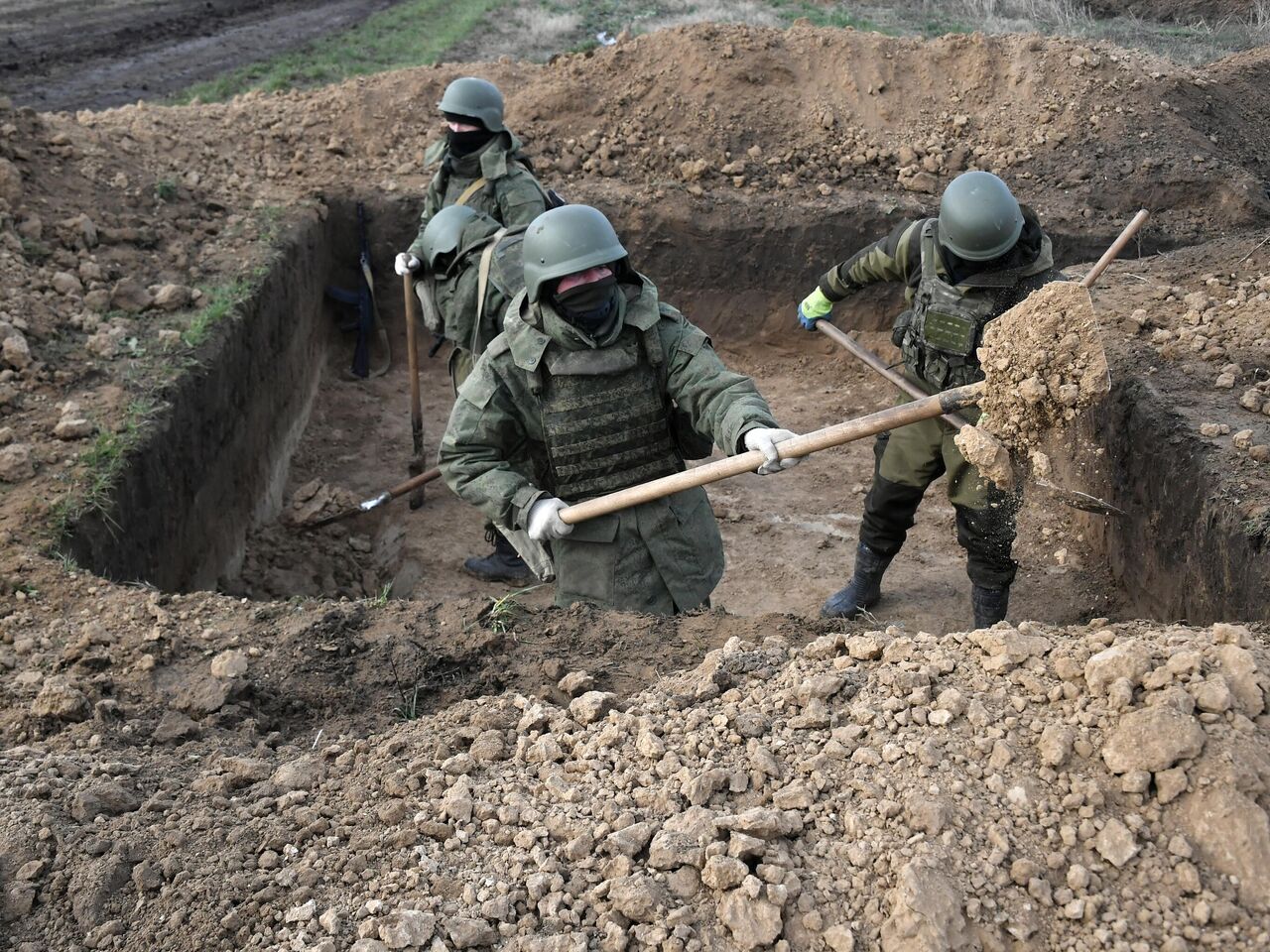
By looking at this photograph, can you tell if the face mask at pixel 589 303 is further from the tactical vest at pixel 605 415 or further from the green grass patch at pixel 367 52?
the green grass patch at pixel 367 52

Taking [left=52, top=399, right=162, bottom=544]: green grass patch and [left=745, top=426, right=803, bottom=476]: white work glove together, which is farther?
[left=52, top=399, right=162, bottom=544]: green grass patch

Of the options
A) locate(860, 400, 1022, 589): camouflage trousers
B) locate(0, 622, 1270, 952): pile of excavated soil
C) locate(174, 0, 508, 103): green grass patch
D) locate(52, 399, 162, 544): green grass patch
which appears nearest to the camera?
locate(0, 622, 1270, 952): pile of excavated soil

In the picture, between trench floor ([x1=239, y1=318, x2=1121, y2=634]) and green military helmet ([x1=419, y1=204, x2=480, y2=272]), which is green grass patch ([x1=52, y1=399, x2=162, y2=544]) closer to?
trench floor ([x1=239, y1=318, x2=1121, y2=634])

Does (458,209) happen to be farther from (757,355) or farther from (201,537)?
(757,355)

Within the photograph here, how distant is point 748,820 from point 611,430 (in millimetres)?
2113

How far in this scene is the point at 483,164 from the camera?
6773 millimetres

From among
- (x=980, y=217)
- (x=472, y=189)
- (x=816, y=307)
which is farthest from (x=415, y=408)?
(x=980, y=217)

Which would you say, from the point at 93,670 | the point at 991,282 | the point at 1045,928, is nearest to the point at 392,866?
the point at 1045,928

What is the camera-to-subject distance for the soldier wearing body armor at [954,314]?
193 inches

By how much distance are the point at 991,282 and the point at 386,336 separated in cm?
601

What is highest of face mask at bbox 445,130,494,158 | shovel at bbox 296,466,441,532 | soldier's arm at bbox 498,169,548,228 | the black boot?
face mask at bbox 445,130,494,158

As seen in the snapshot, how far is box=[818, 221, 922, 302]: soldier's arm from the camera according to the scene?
210 inches

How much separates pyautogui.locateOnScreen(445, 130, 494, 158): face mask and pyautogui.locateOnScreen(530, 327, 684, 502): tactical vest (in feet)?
10.2

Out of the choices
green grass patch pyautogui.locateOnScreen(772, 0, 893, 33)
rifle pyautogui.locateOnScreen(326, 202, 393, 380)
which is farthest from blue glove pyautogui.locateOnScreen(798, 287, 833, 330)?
green grass patch pyautogui.locateOnScreen(772, 0, 893, 33)
